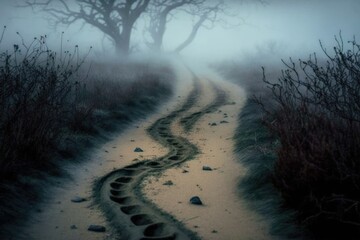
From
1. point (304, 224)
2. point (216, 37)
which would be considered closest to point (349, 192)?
point (304, 224)

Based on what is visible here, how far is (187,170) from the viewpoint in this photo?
600 cm

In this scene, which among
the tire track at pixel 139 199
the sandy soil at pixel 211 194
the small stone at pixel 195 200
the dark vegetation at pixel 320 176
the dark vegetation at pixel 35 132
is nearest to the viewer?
the dark vegetation at pixel 320 176

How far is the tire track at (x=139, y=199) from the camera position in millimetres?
3837

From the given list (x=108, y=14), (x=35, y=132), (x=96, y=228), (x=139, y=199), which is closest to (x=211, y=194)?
(x=139, y=199)

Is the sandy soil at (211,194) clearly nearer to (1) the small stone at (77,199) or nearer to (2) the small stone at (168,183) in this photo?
(2) the small stone at (168,183)

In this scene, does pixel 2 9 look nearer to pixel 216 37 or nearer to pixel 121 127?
pixel 121 127

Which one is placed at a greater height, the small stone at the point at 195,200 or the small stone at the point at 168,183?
the small stone at the point at 168,183

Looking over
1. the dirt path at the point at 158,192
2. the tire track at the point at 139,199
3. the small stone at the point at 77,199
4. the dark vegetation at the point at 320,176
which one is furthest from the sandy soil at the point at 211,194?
the small stone at the point at 77,199

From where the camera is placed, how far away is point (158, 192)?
5027 millimetres

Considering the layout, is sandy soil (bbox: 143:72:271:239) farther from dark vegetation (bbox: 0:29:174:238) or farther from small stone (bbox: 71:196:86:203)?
dark vegetation (bbox: 0:29:174:238)

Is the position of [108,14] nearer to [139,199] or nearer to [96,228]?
[139,199]

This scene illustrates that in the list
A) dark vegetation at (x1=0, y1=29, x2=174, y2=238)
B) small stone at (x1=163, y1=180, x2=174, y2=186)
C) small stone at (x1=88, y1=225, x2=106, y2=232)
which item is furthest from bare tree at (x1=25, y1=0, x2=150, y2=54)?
small stone at (x1=88, y1=225, x2=106, y2=232)

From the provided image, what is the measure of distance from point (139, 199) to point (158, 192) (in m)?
0.38

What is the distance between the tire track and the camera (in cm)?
384
